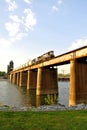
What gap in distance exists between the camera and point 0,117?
13.1 meters

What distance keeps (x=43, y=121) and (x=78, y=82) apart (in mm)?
18956

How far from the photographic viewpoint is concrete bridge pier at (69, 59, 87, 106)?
98.1 ft

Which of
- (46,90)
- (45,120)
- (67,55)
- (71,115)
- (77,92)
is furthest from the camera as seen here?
(46,90)

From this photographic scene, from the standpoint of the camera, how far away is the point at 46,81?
50469 millimetres

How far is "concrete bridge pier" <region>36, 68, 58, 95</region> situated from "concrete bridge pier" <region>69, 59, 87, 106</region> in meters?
18.6

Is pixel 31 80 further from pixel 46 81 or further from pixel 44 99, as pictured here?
pixel 44 99

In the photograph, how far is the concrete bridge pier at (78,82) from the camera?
2989cm

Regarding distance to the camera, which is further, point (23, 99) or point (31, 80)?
point (31, 80)

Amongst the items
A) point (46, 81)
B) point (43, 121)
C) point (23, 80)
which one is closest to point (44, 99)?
point (46, 81)

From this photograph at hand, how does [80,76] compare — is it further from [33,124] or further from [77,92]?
[33,124]

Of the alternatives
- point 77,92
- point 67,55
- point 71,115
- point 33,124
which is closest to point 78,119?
point 71,115

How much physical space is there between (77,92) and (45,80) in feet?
67.3

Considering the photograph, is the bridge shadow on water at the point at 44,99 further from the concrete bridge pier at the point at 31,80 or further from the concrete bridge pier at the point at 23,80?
the concrete bridge pier at the point at 23,80

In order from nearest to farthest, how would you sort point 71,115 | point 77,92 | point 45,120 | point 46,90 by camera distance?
point 45,120, point 71,115, point 77,92, point 46,90
